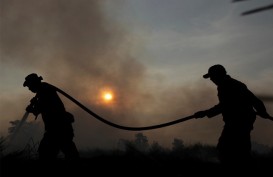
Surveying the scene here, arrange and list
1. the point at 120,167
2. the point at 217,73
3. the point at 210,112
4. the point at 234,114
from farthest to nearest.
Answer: the point at 120,167, the point at 210,112, the point at 217,73, the point at 234,114

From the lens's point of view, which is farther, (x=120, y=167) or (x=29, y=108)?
(x=120, y=167)

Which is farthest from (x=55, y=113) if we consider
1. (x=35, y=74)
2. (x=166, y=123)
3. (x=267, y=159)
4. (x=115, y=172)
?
(x=267, y=159)

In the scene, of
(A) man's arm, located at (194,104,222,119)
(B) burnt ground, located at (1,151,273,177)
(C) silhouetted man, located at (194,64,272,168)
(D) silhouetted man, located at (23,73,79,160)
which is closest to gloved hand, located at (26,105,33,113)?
(D) silhouetted man, located at (23,73,79,160)

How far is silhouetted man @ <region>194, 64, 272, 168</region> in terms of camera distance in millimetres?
7230

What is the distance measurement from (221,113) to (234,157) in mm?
818

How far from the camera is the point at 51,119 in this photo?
25.9ft

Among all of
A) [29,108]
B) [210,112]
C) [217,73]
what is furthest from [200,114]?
[29,108]

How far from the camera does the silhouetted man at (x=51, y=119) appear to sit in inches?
305

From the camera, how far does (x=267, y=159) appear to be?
1024 centimetres

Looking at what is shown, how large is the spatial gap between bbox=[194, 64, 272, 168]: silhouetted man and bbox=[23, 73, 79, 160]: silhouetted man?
2.79 metres

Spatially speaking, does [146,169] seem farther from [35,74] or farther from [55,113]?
[35,74]

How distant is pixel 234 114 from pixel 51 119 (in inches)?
134

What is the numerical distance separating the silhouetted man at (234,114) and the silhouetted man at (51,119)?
279cm

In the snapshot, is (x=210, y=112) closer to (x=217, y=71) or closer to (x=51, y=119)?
(x=217, y=71)
